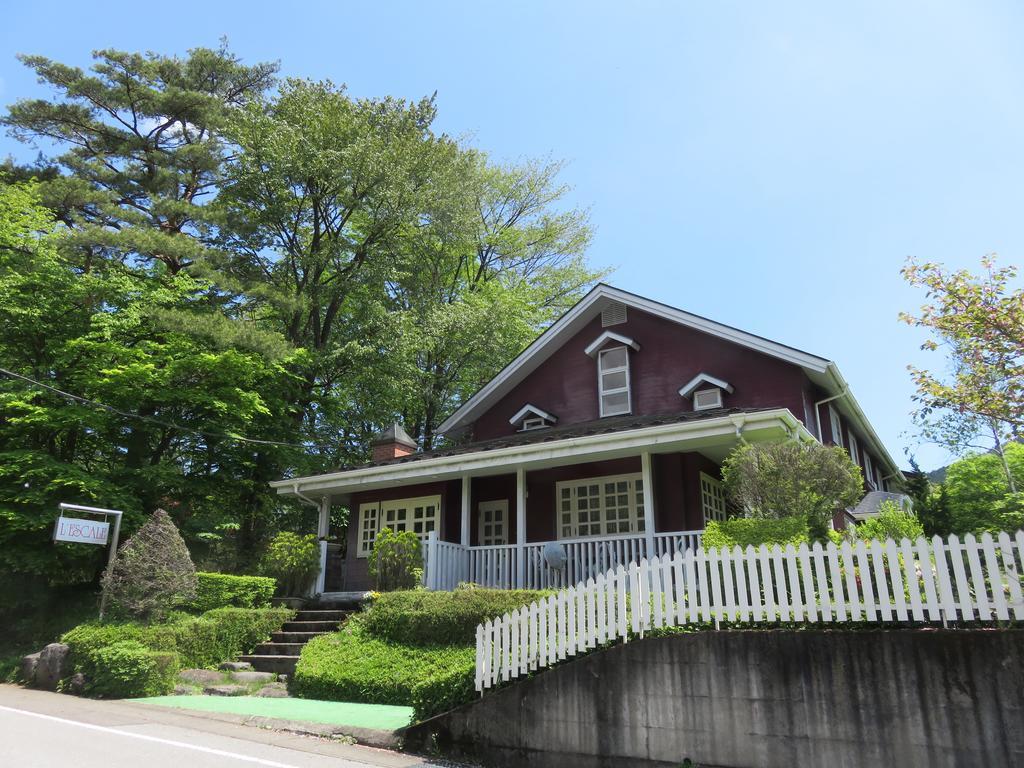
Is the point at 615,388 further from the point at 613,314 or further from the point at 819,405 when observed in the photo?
the point at 819,405

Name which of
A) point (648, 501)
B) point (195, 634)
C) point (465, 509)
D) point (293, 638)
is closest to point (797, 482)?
point (648, 501)

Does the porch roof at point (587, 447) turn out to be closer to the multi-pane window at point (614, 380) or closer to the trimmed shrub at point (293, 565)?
the multi-pane window at point (614, 380)

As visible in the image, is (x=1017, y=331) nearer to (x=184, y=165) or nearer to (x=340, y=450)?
(x=340, y=450)

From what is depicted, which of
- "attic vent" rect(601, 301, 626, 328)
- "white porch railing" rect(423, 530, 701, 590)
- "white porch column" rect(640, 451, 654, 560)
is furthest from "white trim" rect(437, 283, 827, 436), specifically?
"white porch railing" rect(423, 530, 701, 590)

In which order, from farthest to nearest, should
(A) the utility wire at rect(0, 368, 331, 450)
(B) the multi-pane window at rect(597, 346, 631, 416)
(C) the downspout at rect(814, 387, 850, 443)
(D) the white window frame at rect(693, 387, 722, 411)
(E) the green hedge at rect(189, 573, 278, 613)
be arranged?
(B) the multi-pane window at rect(597, 346, 631, 416), (A) the utility wire at rect(0, 368, 331, 450), (D) the white window frame at rect(693, 387, 722, 411), (C) the downspout at rect(814, 387, 850, 443), (E) the green hedge at rect(189, 573, 278, 613)

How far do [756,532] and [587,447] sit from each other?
401 cm

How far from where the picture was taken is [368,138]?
85.1ft

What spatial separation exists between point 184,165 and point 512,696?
23776 millimetres

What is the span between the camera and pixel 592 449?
13.4 meters

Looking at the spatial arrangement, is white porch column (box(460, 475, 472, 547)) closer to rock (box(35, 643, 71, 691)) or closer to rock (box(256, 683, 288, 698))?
rock (box(256, 683, 288, 698))

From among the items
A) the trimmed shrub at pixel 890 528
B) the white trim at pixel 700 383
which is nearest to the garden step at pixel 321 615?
the white trim at pixel 700 383

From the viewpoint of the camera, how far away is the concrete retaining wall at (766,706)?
561cm

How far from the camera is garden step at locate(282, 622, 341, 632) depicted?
13.3 metres

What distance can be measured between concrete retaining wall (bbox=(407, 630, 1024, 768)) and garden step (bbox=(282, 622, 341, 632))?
236 inches
